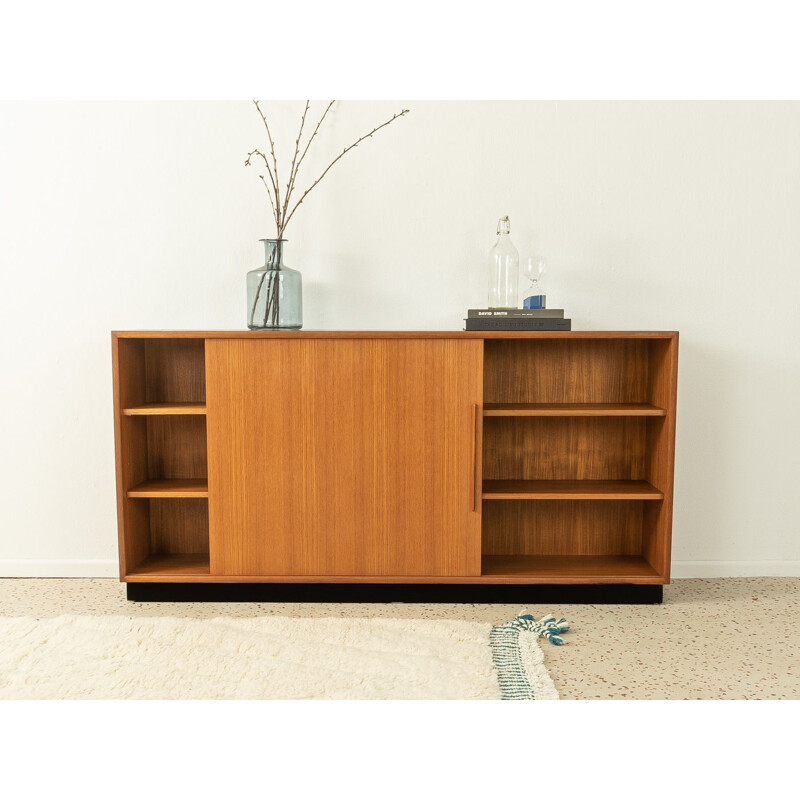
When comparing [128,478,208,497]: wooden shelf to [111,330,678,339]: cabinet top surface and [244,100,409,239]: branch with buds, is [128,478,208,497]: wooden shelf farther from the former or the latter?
[244,100,409,239]: branch with buds

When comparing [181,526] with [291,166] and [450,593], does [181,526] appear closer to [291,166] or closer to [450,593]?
[450,593]

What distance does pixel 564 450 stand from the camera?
324cm

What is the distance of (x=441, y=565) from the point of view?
294 centimetres

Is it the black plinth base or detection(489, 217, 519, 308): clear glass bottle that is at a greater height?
detection(489, 217, 519, 308): clear glass bottle

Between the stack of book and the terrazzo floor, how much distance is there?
40.6 inches

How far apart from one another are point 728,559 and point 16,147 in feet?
11.2

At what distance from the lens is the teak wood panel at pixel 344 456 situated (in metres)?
2.88

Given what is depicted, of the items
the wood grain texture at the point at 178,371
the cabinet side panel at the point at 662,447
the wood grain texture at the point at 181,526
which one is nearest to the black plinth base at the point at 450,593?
the cabinet side panel at the point at 662,447

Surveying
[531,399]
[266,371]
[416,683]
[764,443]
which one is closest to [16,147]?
[266,371]

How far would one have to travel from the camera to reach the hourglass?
9.94ft

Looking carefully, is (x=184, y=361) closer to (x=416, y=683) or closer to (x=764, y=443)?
(x=416, y=683)

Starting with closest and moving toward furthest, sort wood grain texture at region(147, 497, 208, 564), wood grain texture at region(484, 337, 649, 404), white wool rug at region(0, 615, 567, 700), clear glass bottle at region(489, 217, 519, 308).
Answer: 1. white wool rug at region(0, 615, 567, 700)
2. clear glass bottle at region(489, 217, 519, 308)
3. wood grain texture at region(484, 337, 649, 404)
4. wood grain texture at region(147, 497, 208, 564)

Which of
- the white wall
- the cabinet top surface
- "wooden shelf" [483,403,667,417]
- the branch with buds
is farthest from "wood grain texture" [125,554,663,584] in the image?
the branch with buds

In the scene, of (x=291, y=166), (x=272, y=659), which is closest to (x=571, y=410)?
(x=272, y=659)
